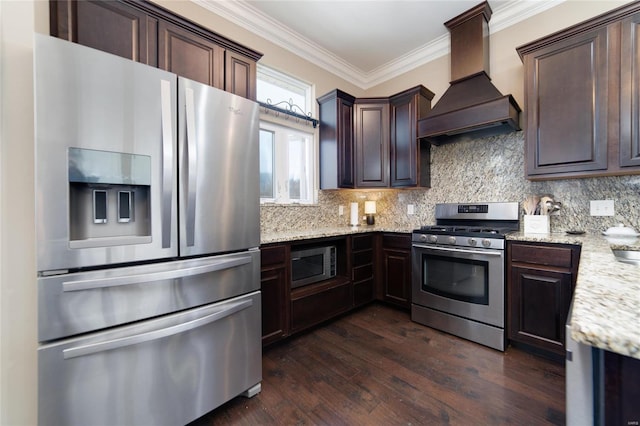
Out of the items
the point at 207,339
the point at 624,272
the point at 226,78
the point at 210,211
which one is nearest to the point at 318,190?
the point at 226,78

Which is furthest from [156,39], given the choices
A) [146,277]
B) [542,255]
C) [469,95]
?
Answer: [542,255]

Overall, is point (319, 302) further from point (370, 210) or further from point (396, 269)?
point (370, 210)

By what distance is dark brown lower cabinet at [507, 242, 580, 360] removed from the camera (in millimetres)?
1904

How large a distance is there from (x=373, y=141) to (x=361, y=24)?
123cm

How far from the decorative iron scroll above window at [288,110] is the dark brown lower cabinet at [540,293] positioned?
240 centimetres

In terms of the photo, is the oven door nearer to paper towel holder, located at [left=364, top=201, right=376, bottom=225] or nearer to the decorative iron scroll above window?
paper towel holder, located at [left=364, top=201, right=376, bottom=225]

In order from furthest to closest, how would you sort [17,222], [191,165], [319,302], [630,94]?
[319,302] → [630,94] → [191,165] → [17,222]

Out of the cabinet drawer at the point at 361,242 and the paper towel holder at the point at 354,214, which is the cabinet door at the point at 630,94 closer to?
the cabinet drawer at the point at 361,242

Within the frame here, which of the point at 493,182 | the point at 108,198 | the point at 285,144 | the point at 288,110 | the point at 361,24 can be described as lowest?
the point at 108,198

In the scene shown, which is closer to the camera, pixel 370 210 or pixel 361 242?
pixel 361 242

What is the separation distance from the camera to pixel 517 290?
2.12 m

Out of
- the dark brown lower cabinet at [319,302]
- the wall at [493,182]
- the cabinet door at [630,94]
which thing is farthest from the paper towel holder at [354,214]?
the cabinet door at [630,94]

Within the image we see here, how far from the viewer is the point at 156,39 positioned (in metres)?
1.55

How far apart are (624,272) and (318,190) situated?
2.65 metres
